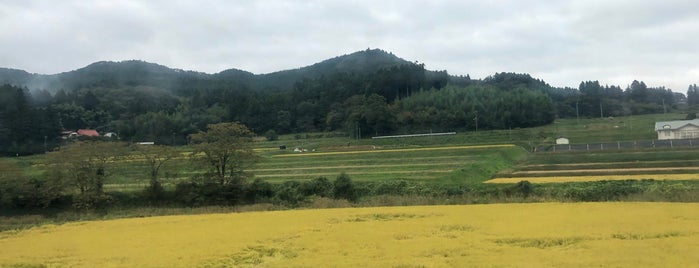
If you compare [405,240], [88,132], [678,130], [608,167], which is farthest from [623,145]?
[88,132]

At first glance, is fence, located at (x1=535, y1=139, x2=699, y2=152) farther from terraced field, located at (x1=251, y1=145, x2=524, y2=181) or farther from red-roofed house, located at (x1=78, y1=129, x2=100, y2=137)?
red-roofed house, located at (x1=78, y1=129, x2=100, y2=137)

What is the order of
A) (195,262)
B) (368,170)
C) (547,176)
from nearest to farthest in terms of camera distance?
(195,262) < (547,176) < (368,170)

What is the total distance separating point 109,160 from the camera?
44.7 m

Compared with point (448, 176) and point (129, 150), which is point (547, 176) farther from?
point (129, 150)

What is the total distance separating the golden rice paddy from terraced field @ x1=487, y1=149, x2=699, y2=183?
1426cm

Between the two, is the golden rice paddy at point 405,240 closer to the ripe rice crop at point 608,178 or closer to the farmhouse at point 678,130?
the ripe rice crop at point 608,178

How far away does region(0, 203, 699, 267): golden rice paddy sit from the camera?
45.9 ft

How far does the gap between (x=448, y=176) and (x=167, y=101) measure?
11165cm

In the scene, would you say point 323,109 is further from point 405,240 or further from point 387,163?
point 405,240

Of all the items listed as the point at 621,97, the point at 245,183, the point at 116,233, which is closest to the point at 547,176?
the point at 245,183

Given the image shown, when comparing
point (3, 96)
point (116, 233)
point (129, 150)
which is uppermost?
point (3, 96)

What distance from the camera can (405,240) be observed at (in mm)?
17906

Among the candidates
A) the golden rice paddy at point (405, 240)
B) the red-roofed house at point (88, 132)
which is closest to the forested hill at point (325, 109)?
the red-roofed house at point (88, 132)

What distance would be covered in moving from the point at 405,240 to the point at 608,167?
31.8 meters
